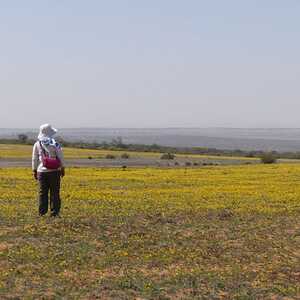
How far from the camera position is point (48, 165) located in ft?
45.6

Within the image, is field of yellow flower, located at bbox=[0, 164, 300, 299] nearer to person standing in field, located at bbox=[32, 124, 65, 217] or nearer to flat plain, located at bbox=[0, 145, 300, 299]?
flat plain, located at bbox=[0, 145, 300, 299]

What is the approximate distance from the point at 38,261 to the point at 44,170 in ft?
12.6

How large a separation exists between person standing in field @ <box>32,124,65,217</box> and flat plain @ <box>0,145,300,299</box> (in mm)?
527

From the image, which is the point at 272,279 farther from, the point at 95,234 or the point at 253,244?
the point at 95,234

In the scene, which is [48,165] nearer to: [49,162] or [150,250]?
[49,162]

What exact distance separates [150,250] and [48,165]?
3486 mm

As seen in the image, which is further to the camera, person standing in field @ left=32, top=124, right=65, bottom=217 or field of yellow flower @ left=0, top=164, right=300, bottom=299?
person standing in field @ left=32, top=124, right=65, bottom=217

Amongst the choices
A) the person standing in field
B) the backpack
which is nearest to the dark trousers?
the person standing in field

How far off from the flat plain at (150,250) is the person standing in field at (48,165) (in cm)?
53

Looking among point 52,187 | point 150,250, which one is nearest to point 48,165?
point 52,187

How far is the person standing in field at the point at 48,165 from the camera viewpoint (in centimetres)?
1392

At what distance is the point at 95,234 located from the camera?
12.3 m

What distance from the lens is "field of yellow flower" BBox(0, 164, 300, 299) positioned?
916 centimetres

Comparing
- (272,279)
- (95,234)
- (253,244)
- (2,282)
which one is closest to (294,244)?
(253,244)
